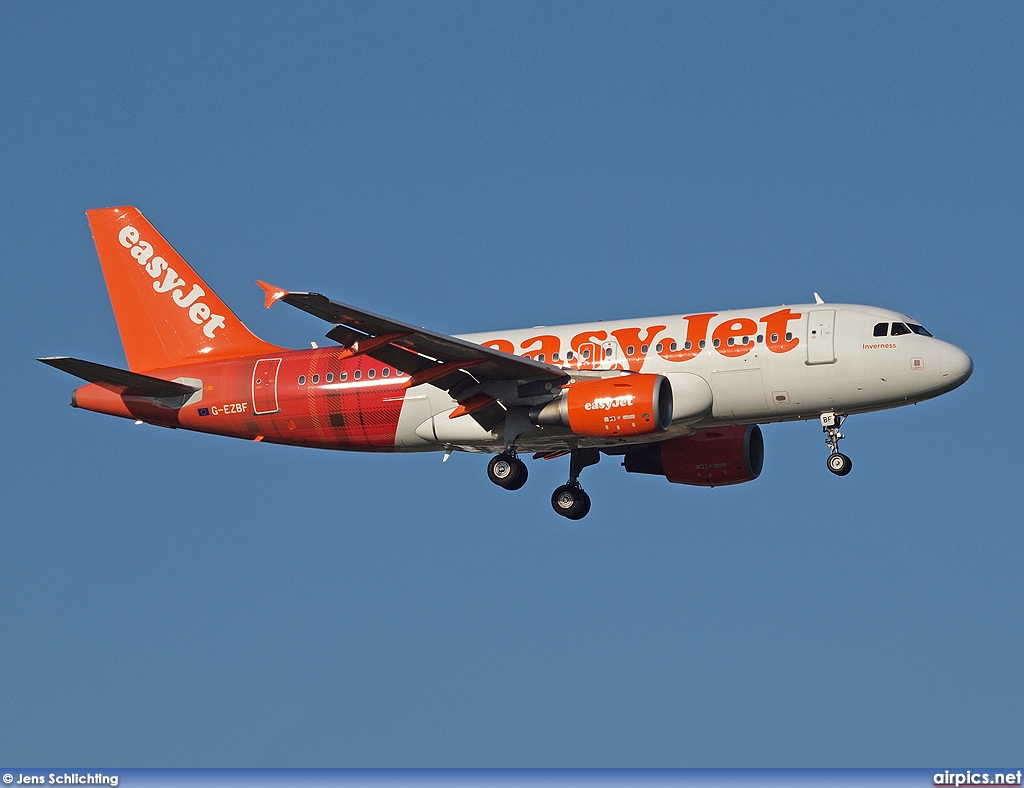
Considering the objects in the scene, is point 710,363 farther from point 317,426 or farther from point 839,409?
point 317,426

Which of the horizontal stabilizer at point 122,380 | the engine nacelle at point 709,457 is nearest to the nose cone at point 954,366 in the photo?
the engine nacelle at point 709,457

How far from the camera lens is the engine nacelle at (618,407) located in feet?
140

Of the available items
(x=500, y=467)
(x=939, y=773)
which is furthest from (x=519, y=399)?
(x=939, y=773)

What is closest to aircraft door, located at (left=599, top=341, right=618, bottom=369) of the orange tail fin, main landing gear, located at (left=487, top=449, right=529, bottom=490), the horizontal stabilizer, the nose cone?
main landing gear, located at (left=487, top=449, right=529, bottom=490)

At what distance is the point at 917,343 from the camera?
43.6 meters

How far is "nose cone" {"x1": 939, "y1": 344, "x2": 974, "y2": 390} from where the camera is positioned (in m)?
43.2

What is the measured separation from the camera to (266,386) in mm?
48250

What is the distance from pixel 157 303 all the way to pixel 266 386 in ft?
19.1

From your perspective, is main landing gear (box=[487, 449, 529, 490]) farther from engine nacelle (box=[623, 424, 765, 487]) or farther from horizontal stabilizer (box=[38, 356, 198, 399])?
horizontal stabilizer (box=[38, 356, 198, 399])

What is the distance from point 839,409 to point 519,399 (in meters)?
8.71

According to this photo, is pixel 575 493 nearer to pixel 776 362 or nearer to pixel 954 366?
pixel 776 362

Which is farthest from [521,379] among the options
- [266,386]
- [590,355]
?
[266,386]

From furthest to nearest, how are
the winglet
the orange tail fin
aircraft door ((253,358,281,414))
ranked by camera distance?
1. the orange tail fin
2. aircraft door ((253,358,281,414))
3. the winglet

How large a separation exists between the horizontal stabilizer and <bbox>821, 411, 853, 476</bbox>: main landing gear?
18.7m
